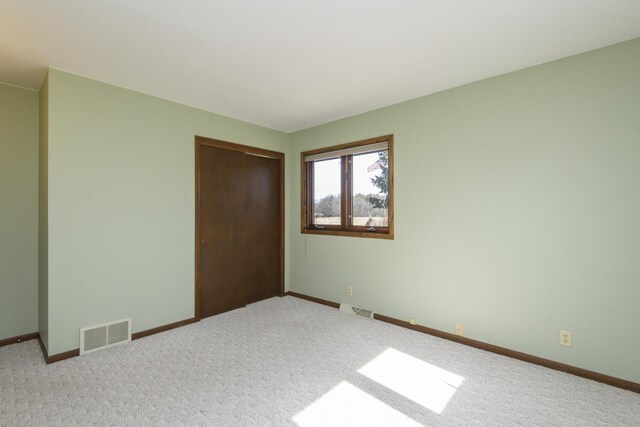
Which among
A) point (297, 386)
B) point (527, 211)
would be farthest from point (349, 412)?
point (527, 211)

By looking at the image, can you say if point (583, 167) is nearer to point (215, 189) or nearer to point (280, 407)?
point (280, 407)

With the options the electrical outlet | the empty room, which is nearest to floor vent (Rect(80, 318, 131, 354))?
the empty room

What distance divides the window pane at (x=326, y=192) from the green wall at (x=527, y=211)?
0.81m

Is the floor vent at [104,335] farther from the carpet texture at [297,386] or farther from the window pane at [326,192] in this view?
the window pane at [326,192]

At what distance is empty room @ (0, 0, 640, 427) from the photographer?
1.98 m

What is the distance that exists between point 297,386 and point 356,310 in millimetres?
1708

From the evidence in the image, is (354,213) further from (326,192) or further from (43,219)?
(43,219)

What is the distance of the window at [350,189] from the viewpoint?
12.0 ft

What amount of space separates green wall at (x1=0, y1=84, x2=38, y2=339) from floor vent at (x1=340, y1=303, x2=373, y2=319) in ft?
11.0

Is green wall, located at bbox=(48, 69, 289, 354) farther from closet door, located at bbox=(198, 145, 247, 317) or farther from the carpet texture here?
the carpet texture

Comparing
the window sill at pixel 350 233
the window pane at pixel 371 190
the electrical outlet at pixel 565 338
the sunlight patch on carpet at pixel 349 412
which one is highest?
the window pane at pixel 371 190

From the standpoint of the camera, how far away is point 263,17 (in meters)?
1.93

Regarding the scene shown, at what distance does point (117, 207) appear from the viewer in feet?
9.66

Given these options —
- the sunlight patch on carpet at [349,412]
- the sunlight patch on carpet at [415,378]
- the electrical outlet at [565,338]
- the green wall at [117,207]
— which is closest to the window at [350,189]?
the sunlight patch on carpet at [415,378]
